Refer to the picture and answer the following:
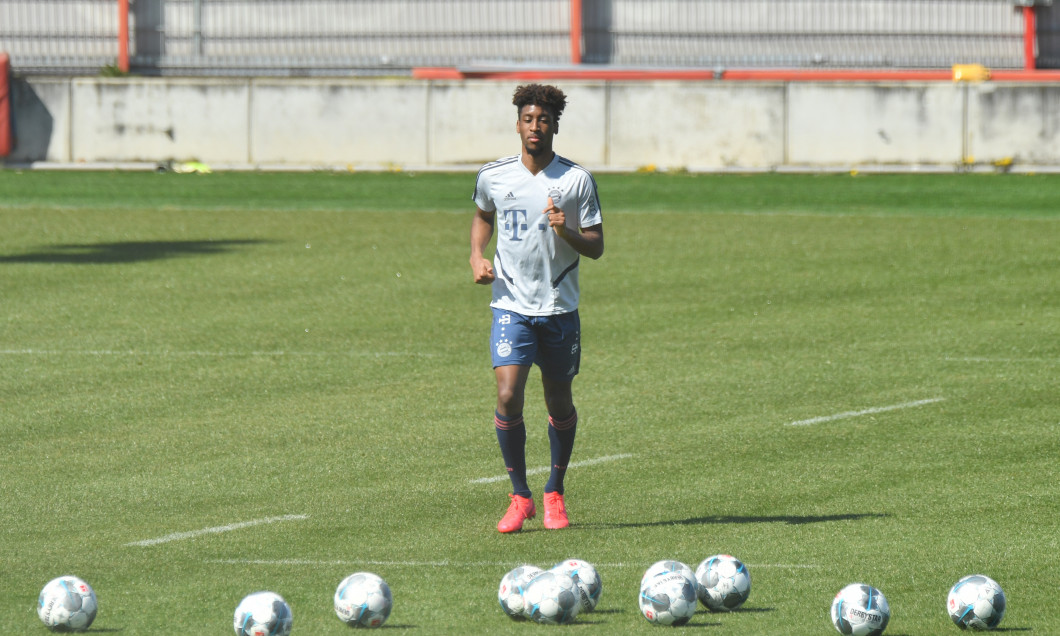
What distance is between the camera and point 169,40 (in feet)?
121

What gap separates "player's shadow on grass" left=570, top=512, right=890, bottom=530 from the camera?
8.95 m

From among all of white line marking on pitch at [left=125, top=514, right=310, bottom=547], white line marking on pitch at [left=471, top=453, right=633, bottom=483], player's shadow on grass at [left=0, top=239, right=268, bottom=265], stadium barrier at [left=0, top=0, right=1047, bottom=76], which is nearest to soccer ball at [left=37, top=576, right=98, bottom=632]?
white line marking on pitch at [left=125, top=514, right=310, bottom=547]

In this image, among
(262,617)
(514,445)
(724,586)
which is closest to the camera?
(262,617)

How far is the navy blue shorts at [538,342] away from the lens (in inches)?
356

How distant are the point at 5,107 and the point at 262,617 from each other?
25129 mm

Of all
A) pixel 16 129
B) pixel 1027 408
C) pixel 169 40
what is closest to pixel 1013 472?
pixel 1027 408

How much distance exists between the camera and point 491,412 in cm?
1209

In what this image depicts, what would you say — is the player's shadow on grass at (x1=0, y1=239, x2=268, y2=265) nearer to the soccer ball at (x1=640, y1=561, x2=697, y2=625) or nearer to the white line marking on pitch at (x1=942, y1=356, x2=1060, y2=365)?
the white line marking on pitch at (x1=942, y1=356, x2=1060, y2=365)

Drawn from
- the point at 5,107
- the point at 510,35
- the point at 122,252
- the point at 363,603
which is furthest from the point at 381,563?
the point at 510,35

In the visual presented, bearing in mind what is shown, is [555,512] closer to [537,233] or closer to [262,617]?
[537,233]

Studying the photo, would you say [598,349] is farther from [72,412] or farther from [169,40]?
[169,40]

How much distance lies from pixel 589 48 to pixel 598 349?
22.3 m

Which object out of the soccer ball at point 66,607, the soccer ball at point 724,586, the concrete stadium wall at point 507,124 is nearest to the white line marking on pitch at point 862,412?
the soccer ball at point 724,586

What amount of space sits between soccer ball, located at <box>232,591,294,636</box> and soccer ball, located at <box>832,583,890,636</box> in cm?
219
